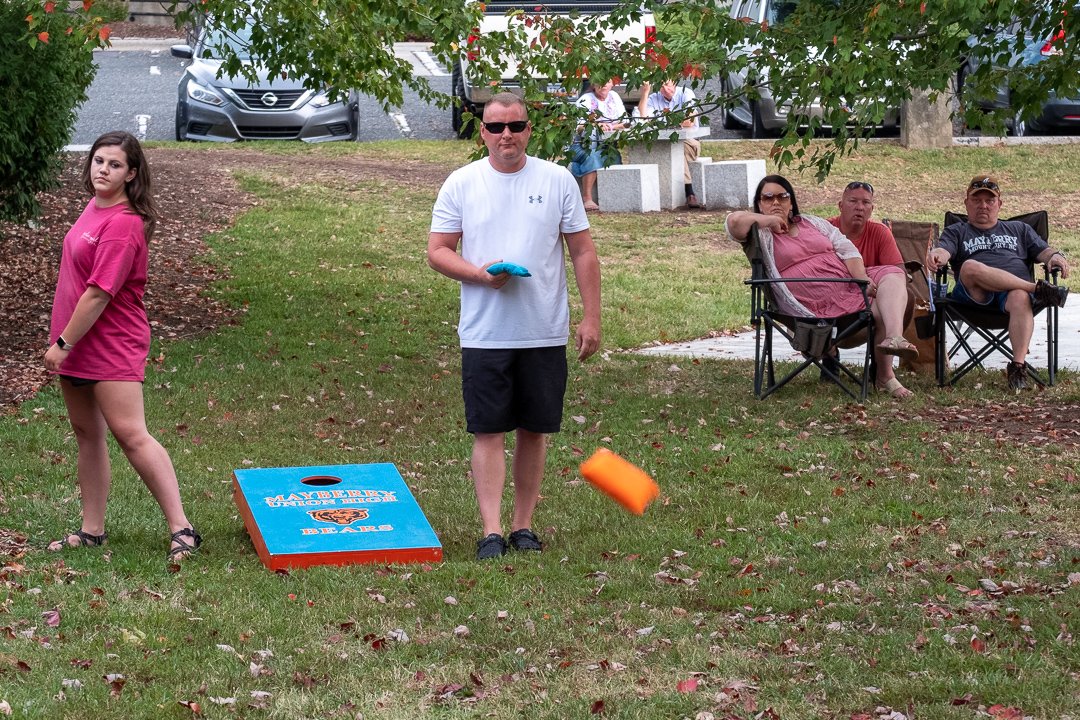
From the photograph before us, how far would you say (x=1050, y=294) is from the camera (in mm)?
8906

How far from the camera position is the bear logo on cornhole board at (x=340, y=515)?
5.92 metres

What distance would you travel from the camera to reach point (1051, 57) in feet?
25.8

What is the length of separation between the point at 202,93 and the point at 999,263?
13.1 meters

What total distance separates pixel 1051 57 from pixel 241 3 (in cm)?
463

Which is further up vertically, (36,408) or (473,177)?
(473,177)

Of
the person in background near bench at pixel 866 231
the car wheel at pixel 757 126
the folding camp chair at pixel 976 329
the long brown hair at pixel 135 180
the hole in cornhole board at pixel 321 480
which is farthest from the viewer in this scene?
the car wheel at pixel 757 126

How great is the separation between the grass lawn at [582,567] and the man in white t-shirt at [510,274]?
60 cm

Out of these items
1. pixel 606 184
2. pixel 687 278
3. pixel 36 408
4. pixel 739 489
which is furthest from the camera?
pixel 606 184

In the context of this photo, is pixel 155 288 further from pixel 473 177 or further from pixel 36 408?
pixel 473 177

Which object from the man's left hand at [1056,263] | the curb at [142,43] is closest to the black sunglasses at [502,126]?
the man's left hand at [1056,263]

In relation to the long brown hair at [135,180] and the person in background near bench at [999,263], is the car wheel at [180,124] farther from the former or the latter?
the long brown hair at [135,180]

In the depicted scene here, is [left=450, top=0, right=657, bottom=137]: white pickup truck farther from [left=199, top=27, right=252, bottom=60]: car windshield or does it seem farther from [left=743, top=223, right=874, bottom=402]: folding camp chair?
[left=743, top=223, right=874, bottom=402]: folding camp chair

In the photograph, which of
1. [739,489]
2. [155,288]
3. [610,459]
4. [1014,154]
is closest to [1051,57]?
[739,489]

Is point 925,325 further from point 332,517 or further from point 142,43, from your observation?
point 142,43
